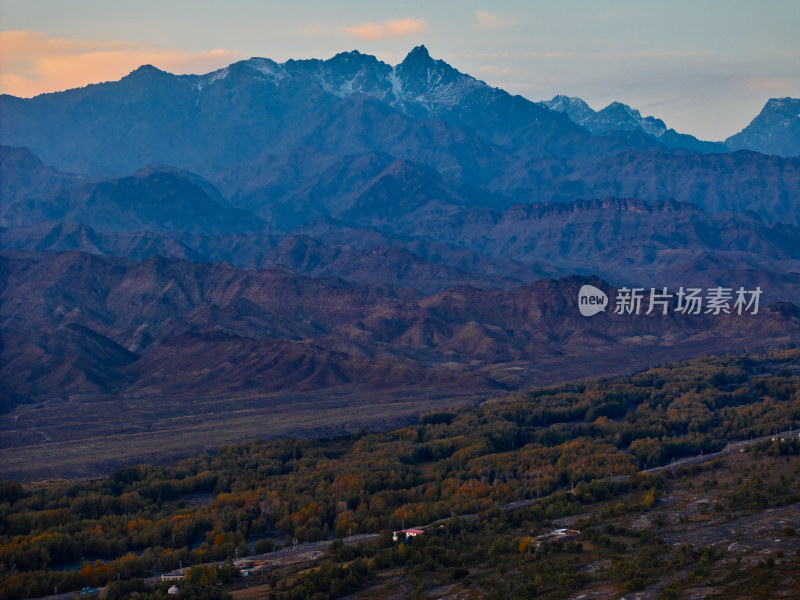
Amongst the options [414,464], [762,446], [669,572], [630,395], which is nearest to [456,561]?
[669,572]

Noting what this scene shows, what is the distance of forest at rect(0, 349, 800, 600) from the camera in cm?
7325

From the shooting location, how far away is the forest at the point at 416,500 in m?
73.2

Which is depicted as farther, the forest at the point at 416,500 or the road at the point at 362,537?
the road at the point at 362,537

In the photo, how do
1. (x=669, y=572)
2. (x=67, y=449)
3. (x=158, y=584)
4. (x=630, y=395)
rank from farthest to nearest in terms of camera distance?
(x=630, y=395) → (x=67, y=449) → (x=158, y=584) → (x=669, y=572)

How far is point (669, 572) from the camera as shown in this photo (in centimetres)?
6706

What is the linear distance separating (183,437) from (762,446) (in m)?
74.3

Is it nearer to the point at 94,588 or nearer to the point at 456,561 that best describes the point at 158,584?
the point at 94,588

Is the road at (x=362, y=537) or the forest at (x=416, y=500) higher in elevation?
the forest at (x=416, y=500)

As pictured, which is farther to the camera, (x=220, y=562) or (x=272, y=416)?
(x=272, y=416)

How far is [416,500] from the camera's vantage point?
320 feet

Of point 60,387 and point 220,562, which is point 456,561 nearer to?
point 220,562

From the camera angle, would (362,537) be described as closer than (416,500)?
Yes

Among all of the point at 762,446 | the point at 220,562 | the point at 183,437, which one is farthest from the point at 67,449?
the point at 762,446

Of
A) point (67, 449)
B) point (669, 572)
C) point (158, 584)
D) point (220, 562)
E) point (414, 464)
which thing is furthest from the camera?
point (67, 449)
